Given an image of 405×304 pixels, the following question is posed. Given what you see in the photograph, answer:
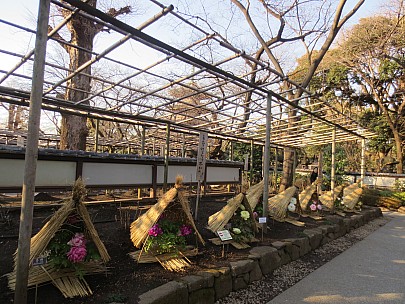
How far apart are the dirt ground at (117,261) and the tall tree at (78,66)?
2.40 metres

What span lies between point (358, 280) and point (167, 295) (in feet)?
8.88

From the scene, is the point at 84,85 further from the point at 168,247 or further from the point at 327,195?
the point at 327,195

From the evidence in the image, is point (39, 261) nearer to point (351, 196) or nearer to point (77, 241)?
point (77, 241)

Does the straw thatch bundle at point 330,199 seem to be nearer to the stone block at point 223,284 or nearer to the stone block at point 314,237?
the stone block at point 314,237

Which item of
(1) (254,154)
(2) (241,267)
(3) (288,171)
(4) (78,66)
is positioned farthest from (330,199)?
(1) (254,154)

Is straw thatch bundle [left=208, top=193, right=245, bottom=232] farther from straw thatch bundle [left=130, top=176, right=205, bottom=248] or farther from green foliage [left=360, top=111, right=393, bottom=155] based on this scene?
green foliage [left=360, top=111, right=393, bottom=155]

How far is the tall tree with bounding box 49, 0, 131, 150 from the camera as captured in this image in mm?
5887

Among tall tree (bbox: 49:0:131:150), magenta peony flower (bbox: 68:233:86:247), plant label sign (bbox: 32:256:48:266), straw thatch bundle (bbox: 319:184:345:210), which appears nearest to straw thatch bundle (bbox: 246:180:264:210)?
straw thatch bundle (bbox: 319:184:345:210)

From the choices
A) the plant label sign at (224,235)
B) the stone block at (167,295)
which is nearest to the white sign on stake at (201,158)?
the plant label sign at (224,235)

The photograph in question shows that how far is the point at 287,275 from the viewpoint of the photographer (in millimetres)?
3531

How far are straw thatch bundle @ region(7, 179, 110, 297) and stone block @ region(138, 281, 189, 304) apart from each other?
49 centimetres

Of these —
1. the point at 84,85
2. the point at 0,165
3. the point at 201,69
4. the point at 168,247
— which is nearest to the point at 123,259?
the point at 168,247

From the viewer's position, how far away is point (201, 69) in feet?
12.2

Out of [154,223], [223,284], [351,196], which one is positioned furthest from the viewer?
[351,196]
